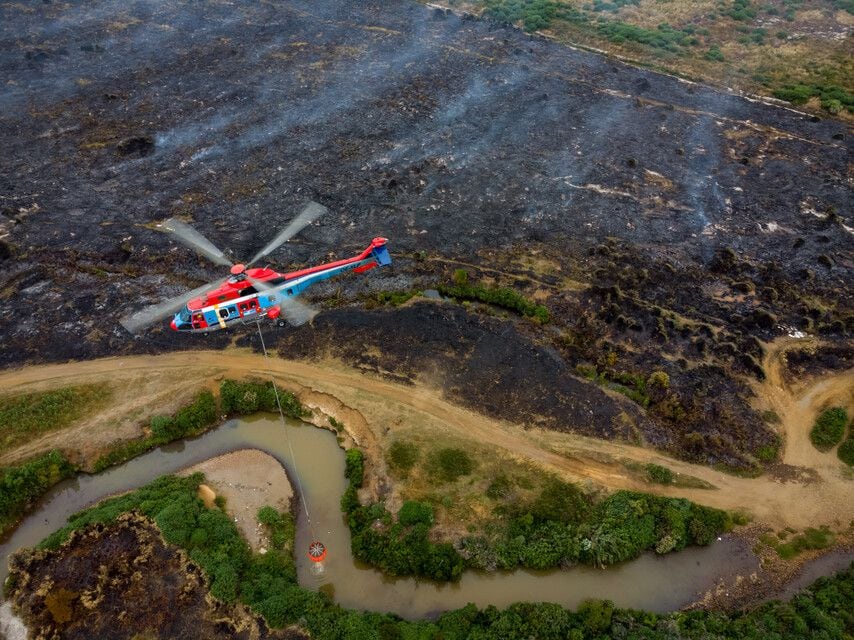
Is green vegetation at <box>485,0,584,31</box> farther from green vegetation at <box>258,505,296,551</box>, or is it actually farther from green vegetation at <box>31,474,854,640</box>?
green vegetation at <box>31,474,854,640</box>

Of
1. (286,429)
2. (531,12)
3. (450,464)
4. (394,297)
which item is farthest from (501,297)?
(531,12)

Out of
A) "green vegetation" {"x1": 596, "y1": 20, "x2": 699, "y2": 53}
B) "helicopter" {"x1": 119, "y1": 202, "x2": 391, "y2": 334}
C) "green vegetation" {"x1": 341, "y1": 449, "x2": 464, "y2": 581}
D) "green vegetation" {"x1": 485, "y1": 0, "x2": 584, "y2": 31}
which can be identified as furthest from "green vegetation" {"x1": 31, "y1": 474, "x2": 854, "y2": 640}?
"green vegetation" {"x1": 485, "y1": 0, "x2": 584, "y2": 31}

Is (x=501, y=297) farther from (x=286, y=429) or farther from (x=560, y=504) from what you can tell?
(x=286, y=429)

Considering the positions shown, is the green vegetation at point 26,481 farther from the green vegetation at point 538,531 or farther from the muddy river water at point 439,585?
the green vegetation at point 538,531

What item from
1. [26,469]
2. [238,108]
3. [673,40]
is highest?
[673,40]

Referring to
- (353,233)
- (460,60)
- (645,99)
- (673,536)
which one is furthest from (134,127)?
(673,536)

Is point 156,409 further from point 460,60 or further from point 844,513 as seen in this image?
point 460,60

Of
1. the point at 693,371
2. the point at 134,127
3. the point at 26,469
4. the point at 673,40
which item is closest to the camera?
the point at 26,469
